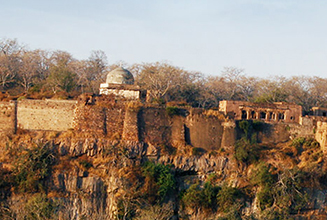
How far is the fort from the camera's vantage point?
141 ft

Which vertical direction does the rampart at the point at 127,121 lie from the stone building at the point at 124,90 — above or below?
below

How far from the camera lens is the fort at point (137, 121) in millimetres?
42906

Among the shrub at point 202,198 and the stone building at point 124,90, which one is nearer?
the shrub at point 202,198

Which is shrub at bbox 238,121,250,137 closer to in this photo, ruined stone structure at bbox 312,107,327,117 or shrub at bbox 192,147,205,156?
shrub at bbox 192,147,205,156

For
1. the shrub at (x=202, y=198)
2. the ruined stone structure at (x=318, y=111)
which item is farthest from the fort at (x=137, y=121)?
the shrub at (x=202, y=198)

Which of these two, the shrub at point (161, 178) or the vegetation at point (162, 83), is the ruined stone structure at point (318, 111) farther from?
the shrub at point (161, 178)

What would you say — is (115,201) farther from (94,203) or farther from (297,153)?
(297,153)

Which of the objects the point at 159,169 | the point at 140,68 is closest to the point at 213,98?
the point at 140,68

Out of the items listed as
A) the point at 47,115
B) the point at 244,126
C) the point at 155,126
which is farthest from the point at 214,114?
the point at 47,115

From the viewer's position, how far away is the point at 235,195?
4069cm

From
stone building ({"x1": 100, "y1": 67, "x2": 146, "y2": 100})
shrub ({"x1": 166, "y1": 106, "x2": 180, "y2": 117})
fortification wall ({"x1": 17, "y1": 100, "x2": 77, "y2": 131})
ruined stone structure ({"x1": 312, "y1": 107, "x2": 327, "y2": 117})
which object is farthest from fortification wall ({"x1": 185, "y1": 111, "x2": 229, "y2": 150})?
ruined stone structure ({"x1": 312, "y1": 107, "x2": 327, "y2": 117})

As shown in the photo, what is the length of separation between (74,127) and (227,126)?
10.0 m

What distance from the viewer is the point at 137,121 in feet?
141

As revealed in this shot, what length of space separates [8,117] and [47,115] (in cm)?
251
